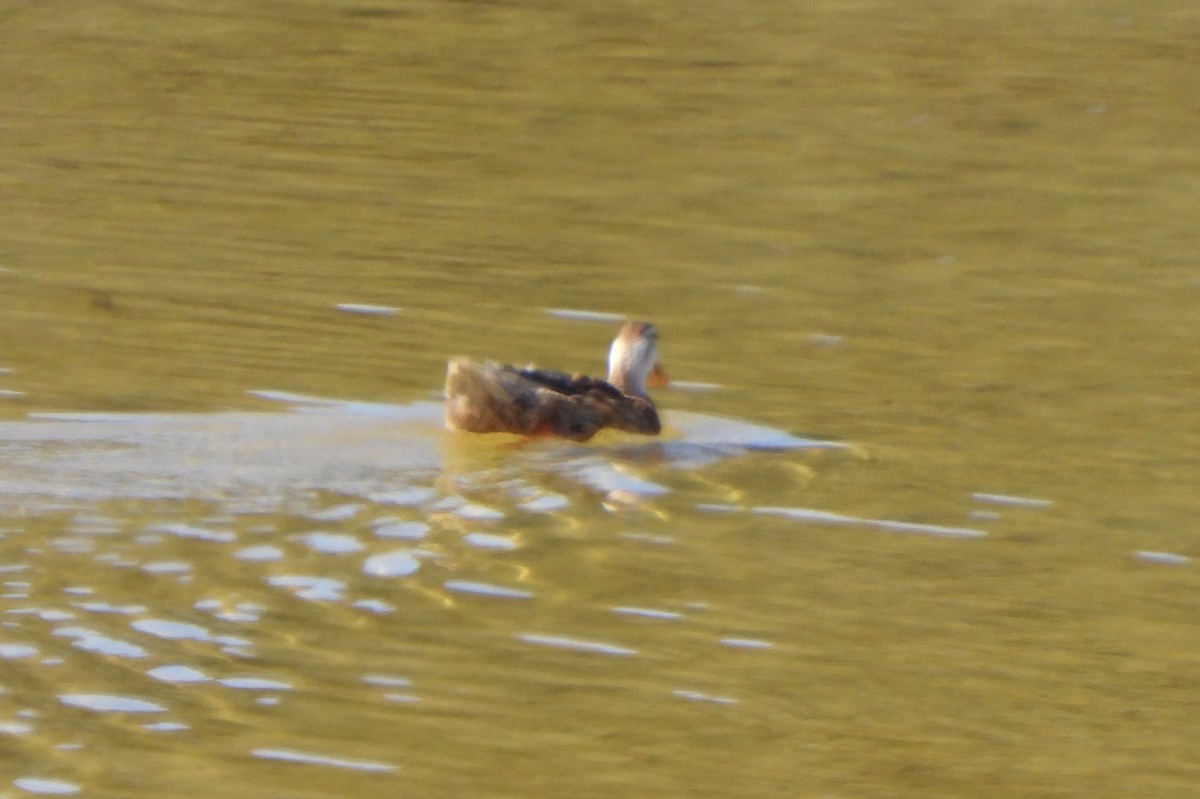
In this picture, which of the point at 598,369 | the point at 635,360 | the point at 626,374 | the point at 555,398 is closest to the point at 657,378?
the point at 635,360

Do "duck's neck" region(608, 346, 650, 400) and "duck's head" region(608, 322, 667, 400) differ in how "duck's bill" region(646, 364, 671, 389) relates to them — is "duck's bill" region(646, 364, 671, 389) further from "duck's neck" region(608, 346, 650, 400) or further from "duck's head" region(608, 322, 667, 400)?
"duck's neck" region(608, 346, 650, 400)

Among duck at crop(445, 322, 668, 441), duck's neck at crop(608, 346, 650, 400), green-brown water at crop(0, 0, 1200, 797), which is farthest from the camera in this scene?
duck's neck at crop(608, 346, 650, 400)

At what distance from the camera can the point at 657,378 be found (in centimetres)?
977

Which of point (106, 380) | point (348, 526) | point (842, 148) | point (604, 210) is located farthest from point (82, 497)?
point (842, 148)

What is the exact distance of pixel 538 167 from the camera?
1369cm

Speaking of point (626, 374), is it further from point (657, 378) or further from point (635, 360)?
point (657, 378)

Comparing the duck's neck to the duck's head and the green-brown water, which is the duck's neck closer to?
the duck's head

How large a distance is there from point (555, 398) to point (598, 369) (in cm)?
150

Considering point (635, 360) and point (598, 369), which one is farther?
point (598, 369)

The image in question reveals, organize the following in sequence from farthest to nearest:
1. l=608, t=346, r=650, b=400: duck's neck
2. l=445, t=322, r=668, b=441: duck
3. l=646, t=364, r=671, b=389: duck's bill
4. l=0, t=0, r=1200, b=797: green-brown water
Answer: l=646, t=364, r=671, b=389: duck's bill, l=608, t=346, r=650, b=400: duck's neck, l=445, t=322, r=668, b=441: duck, l=0, t=0, r=1200, b=797: green-brown water

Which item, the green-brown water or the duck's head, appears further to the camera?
the duck's head

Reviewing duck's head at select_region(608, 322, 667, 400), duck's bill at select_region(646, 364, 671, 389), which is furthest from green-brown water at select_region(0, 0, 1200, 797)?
duck's head at select_region(608, 322, 667, 400)

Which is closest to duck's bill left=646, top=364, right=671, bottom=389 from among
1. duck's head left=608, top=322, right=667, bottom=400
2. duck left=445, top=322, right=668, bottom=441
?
duck's head left=608, top=322, right=667, bottom=400

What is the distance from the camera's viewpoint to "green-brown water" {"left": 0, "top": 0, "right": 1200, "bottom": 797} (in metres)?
5.62
